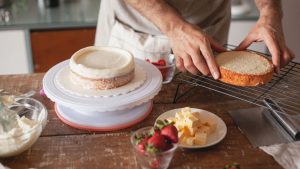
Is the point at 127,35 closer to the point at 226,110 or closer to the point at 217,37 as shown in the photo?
the point at 217,37

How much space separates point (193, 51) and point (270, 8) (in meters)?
0.41

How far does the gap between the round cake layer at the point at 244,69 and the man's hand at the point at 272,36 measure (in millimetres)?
36

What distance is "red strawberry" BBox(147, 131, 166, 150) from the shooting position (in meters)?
0.88

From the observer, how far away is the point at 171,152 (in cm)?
90

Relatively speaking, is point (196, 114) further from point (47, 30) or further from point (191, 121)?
point (47, 30)

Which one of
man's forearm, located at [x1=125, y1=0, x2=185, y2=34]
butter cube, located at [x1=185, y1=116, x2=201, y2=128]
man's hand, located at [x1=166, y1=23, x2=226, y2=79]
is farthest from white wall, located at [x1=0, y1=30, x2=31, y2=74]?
butter cube, located at [x1=185, y1=116, x2=201, y2=128]

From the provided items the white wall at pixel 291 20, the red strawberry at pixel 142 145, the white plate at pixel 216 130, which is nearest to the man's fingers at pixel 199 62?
the white plate at pixel 216 130

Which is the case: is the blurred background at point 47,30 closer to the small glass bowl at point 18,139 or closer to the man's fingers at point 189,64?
the man's fingers at point 189,64

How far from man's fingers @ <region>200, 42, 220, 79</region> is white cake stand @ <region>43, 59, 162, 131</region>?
136mm

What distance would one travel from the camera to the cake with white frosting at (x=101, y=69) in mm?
1055

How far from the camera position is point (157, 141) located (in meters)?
0.88

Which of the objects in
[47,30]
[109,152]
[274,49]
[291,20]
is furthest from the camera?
[291,20]

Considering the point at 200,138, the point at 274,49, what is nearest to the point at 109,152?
the point at 200,138

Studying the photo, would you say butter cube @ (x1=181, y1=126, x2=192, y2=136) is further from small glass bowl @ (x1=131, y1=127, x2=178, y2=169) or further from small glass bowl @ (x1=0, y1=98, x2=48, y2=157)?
small glass bowl @ (x1=0, y1=98, x2=48, y2=157)
